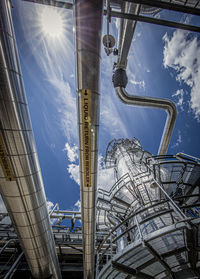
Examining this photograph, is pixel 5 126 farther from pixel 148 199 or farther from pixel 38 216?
pixel 148 199

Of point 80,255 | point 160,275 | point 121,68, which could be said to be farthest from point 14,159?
point 121,68

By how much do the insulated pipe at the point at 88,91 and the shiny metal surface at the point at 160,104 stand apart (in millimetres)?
8092

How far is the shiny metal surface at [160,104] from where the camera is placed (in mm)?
11008

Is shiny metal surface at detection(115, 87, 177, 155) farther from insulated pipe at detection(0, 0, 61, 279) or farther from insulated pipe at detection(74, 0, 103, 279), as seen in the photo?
insulated pipe at detection(0, 0, 61, 279)

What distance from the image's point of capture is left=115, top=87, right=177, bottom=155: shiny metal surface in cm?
1101

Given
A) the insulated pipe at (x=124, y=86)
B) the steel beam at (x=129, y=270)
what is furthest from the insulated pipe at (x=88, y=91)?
the insulated pipe at (x=124, y=86)

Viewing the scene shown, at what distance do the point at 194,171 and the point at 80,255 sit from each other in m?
8.66

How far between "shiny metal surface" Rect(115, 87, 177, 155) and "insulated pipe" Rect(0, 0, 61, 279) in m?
8.78

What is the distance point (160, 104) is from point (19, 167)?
12140 millimetres

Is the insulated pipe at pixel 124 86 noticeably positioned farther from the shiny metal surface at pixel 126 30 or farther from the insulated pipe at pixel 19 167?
the insulated pipe at pixel 19 167

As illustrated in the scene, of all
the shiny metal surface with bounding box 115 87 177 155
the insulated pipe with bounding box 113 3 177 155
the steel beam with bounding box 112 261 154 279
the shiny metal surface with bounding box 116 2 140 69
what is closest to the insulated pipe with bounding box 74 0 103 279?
the steel beam with bounding box 112 261 154 279

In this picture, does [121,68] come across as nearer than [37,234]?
No

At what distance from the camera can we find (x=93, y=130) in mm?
3836

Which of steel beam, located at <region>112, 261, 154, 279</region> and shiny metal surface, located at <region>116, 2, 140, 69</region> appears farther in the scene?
shiny metal surface, located at <region>116, 2, 140, 69</region>
